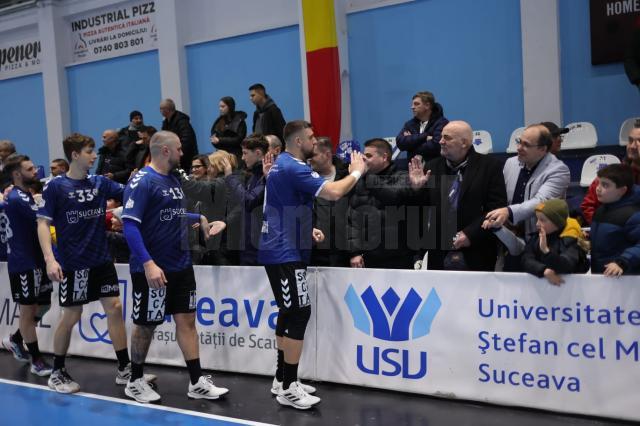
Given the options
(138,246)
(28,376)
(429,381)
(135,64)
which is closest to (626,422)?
(429,381)

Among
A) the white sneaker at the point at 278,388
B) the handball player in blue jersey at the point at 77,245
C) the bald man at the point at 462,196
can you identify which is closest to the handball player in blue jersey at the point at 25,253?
the handball player in blue jersey at the point at 77,245

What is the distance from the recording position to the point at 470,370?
482 cm

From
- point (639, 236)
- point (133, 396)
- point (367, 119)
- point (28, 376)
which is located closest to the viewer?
point (639, 236)

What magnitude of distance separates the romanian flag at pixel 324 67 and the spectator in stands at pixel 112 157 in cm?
324

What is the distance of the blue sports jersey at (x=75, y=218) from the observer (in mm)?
5531

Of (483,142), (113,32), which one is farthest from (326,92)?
(113,32)

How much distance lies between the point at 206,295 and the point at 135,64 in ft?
32.5

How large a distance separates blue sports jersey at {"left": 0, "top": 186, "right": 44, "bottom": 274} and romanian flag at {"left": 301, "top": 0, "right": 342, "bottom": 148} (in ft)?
18.2

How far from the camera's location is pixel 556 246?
4445mm

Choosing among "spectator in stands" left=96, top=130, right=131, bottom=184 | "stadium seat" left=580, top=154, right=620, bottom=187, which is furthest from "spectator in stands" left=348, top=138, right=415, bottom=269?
"spectator in stands" left=96, top=130, right=131, bottom=184

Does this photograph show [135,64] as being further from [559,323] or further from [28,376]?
[559,323]

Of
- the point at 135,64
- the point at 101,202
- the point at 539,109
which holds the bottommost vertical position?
the point at 101,202

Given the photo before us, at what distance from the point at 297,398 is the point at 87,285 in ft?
7.02

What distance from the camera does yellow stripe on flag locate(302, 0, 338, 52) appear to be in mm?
10961
